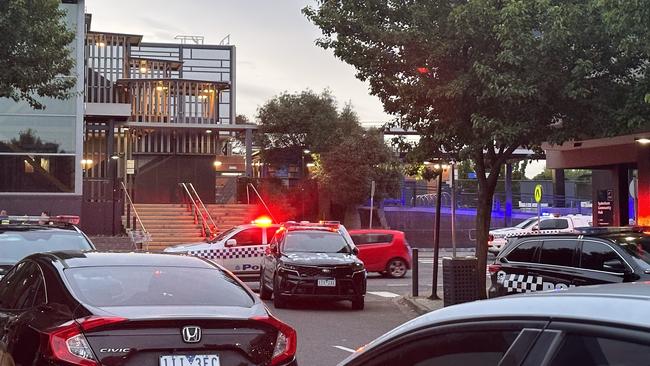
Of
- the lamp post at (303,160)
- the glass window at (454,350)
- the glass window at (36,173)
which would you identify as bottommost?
the glass window at (454,350)

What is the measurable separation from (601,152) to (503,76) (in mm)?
8482

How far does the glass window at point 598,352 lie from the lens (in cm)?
198

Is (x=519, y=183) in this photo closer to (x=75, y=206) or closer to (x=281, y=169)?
(x=281, y=169)

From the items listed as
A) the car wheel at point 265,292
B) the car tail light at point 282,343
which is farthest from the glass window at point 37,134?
the car tail light at point 282,343

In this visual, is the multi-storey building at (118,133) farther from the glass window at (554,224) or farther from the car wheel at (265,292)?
the car wheel at (265,292)

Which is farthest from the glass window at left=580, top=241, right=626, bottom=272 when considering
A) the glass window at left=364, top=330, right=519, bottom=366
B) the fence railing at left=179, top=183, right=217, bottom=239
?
the fence railing at left=179, top=183, right=217, bottom=239

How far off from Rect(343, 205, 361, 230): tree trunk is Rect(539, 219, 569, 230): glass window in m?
9.52

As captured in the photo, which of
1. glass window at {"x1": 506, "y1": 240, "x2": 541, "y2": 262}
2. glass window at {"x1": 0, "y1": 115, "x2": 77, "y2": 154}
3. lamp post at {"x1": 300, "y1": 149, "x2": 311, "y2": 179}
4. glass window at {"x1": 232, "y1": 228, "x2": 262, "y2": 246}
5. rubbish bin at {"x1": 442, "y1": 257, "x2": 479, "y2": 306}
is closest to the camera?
glass window at {"x1": 506, "y1": 240, "x2": 541, "y2": 262}

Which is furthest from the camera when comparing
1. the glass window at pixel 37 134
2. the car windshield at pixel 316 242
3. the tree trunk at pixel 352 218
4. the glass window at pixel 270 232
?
the tree trunk at pixel 352 218

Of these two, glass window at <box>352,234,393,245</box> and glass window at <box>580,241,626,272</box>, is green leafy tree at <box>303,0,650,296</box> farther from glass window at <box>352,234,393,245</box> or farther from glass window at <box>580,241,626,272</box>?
glass window at <box>352,234,393,245</box>

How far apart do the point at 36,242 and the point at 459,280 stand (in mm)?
7395

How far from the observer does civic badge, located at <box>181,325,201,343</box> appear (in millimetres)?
4930

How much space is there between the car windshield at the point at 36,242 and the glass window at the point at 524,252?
6144 mm

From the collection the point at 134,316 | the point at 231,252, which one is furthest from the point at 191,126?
the point at 134,316
